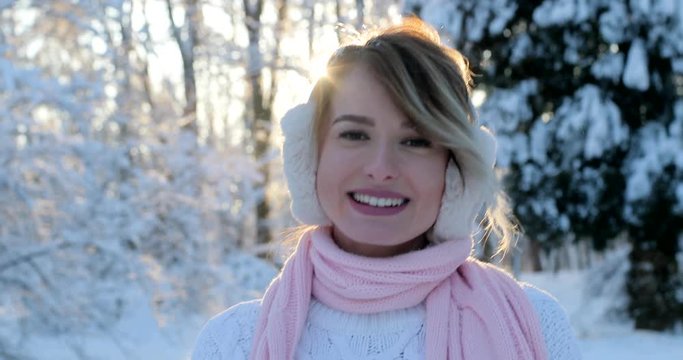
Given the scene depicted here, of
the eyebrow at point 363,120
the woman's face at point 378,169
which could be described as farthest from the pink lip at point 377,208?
the eyebrow at point 363,120

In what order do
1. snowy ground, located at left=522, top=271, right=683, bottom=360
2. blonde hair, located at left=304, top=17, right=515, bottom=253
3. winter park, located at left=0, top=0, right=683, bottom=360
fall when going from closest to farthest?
blonde hair, located at left=304, top=17, right=515, bottom=253 < winter park, located at left=0, top=0, right=683, bottom=360 < snowy ground, located at left=522, top=271, right=683, bottom=360

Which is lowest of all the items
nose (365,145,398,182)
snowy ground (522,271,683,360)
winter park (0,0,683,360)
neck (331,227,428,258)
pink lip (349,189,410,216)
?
snowy ground (522,271,683,360)

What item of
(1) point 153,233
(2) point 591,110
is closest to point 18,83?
(1) point 153,233

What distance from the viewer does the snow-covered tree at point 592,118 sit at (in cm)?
833

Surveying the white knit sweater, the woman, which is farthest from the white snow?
the woman

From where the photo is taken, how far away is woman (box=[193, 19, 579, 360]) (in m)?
1.50

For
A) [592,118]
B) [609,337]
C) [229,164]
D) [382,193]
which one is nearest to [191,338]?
[229,164]

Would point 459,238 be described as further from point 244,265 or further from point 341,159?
point 244,265

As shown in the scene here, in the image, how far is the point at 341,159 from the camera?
1.53m

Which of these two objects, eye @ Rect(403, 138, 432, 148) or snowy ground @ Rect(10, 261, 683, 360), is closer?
eye @ Rect(403, 138, 432, 148)

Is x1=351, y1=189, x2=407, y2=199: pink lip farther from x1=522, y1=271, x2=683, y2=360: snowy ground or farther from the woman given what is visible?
x1=522, y1=271, x2=683, y2=360: snowy ground

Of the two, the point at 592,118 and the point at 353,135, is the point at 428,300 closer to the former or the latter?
the point at 353,135

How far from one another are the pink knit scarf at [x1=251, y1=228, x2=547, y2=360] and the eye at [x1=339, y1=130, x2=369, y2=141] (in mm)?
193

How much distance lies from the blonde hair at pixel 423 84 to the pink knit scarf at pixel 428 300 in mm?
153
